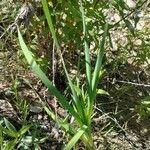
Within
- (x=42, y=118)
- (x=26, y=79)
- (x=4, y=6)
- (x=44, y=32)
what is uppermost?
(x=4, y=6)

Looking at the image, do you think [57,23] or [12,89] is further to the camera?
[12,89]

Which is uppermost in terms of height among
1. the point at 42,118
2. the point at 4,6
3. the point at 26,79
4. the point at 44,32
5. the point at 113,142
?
the point at 4,6

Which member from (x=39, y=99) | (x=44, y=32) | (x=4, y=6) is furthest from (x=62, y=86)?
(x=4, y=6)

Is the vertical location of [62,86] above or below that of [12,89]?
below

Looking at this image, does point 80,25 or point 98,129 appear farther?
point 98,129

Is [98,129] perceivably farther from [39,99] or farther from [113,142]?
[39,99]

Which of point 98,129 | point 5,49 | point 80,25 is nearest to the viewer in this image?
point 80,25

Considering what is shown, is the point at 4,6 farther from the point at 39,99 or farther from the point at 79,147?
the point at 79,147

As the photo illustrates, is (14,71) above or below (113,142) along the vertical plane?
above

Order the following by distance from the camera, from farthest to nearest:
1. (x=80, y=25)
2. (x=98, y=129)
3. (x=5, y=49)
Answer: (x=5, y=49) < (x=98, y=129) < (x=80, y=25)
